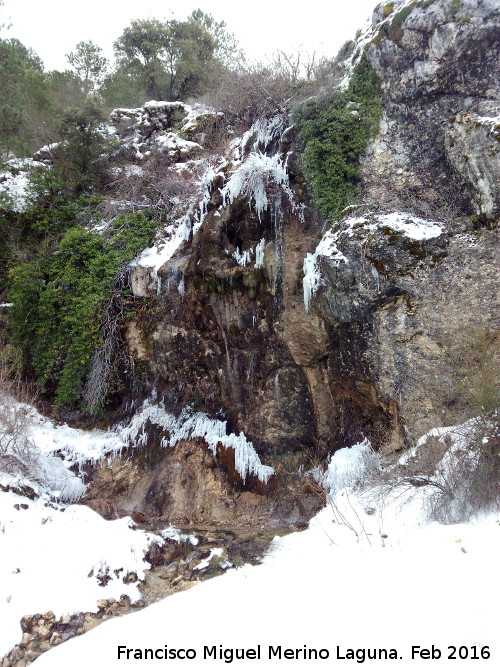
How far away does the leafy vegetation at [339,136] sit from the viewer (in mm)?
7797

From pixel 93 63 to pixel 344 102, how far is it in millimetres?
15040

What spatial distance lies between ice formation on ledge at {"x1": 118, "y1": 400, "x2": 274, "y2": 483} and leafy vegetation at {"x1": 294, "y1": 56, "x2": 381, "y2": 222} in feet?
14.6

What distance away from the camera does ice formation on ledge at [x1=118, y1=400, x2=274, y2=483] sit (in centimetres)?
820

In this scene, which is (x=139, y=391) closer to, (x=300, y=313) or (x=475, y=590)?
(x=300, y=313)

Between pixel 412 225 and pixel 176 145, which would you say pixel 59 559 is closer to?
pixel 412 225

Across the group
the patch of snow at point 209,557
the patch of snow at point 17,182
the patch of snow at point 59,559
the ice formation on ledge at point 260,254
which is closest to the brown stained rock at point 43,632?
the patch of snow at point 59,559

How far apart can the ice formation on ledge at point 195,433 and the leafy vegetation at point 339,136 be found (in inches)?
175

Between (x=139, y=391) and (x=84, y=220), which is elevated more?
(x=84, y=220)

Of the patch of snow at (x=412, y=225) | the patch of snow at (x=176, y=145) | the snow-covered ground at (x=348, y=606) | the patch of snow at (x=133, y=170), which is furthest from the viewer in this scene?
the patch of snow at (x=176, y=145)

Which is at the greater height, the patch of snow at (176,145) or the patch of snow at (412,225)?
the patch of snow at (176,145)

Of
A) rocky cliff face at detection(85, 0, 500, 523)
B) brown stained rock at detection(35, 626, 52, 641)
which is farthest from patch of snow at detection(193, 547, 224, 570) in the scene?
brown stained rock at detection(35, 626, 52, 641)

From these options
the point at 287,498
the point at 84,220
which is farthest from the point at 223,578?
the point at 84,220

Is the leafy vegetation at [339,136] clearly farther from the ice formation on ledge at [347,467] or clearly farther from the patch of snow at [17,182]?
the patch of snow at [17,182]

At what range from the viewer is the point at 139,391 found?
31.8ft
